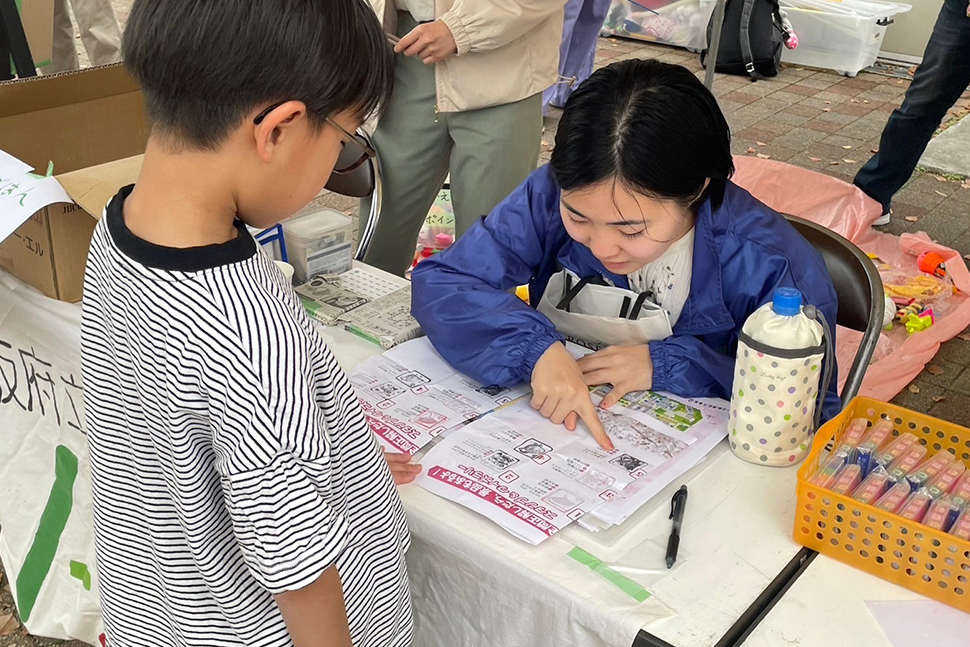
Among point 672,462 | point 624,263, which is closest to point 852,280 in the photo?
point 624,263

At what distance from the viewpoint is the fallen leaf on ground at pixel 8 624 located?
2080mm

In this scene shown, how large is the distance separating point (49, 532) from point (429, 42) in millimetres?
1304

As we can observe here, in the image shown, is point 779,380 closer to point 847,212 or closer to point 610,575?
point 610,575

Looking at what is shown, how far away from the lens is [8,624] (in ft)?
6.88

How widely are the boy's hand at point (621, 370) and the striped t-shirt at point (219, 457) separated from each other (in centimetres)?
43

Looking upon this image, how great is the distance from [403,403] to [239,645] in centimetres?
46

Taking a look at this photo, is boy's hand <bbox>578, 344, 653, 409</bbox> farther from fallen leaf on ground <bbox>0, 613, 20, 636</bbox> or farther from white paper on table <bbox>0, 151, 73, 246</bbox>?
fallen leaf on ground <bbox>0, 613, 20, 636</bbox>

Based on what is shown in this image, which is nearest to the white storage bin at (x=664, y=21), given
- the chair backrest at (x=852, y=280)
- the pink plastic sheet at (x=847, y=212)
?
the pink plastic sheet at (x=847, y=212)

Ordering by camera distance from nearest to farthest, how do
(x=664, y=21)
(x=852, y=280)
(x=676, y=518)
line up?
1. (x=676, y=518)
2. (x=852, y=280)
3. (x=664, y=21)

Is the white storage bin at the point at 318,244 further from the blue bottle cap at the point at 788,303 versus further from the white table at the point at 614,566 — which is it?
the blue bottle cap at the point at 788,303

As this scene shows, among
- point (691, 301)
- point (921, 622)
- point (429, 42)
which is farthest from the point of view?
point (429, 42)

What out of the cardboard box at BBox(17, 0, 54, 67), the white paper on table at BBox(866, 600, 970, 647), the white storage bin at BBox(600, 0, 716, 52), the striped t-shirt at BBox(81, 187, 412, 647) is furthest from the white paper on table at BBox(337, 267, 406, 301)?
the white storage bin at BBox(600, 0, 716, 52)

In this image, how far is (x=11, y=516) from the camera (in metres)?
1.94

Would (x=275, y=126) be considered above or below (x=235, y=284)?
above
